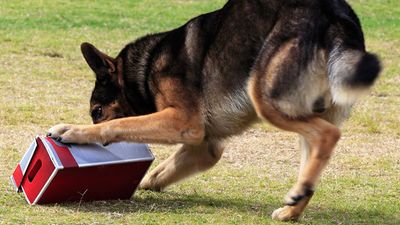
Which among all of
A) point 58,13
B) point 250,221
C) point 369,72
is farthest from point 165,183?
point 58,13

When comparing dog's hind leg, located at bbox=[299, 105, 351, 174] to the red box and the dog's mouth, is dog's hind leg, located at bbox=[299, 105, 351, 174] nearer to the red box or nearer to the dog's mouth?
the red box

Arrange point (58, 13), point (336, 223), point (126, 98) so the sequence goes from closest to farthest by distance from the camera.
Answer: point (336, 223), point (126, 98), point (58, 13)

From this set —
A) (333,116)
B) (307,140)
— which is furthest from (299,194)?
(333,116)

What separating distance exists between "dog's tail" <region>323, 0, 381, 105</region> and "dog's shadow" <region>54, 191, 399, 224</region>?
2.96ft

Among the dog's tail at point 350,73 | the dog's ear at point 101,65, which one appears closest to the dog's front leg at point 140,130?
the dog's ear at point 101,65

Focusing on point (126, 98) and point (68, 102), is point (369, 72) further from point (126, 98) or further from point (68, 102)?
point (68, 102)

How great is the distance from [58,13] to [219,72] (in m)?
10.5

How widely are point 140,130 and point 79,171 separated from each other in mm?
497

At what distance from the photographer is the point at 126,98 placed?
6.91 metres

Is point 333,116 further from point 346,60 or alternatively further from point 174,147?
point 174,147

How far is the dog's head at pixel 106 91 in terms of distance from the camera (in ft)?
22.7

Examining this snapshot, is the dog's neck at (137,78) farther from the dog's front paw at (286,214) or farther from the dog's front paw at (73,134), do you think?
the dog's front paw at (286,214)

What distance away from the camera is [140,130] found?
652 centimetres

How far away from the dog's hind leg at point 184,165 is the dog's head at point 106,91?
58cm
